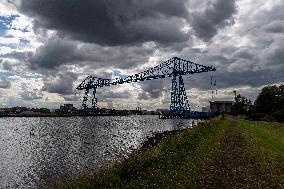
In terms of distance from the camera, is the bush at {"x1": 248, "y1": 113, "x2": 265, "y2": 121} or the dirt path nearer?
the dirt path

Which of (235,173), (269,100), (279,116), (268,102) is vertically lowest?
(235,173)

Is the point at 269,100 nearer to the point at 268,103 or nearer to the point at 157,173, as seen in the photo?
the point at 268,103

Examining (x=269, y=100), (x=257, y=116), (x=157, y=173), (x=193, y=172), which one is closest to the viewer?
(x=157, y=173)

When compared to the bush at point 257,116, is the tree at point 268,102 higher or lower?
higher

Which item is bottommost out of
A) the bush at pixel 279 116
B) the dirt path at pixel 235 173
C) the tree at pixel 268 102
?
the dirt path at pixel 235 173

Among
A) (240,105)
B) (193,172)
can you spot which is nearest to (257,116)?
(240,105)

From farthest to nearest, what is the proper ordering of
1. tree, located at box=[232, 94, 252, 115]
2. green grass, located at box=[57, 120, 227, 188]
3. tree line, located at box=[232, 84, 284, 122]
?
1. tree, located at box=[232, 94, 252, 115]
2. tree line, located at box=[232, 84, 284, 122]
3. green grass, located at box=[57, 120, 227, 188]

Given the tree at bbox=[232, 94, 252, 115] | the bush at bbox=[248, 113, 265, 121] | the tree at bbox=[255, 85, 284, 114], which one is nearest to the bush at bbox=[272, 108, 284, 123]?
the bush at bbox=[248, 113, 265, 121]

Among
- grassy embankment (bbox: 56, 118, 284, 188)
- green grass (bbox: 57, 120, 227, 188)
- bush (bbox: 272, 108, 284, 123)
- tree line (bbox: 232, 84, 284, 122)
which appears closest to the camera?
green grass (bbox: 57, 120, 227, 188)

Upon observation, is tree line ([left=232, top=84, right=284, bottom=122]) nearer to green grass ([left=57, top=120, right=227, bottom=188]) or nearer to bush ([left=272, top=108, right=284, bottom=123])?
bush ([left=272, top=108, right=284, bottom=123])

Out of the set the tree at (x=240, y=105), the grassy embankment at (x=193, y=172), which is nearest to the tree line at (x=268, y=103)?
the tree at (x=240, y=105)

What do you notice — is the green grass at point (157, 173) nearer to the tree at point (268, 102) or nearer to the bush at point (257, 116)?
the tree at point (268, 102)

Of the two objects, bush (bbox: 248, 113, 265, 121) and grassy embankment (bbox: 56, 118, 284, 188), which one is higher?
bush (bbox: 248, 113, 265, 121)

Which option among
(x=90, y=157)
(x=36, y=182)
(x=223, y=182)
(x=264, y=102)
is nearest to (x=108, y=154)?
(x=90, y=157)
